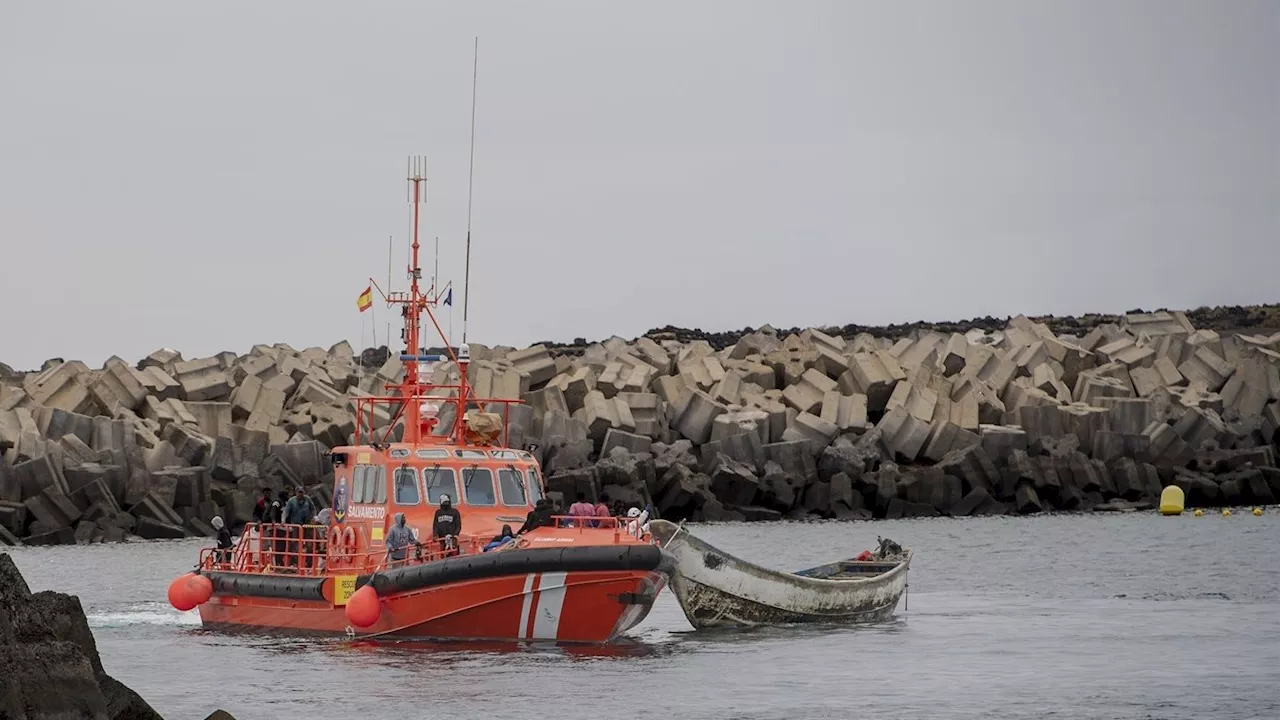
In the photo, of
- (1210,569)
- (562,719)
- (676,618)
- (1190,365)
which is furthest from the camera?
(1190,365)

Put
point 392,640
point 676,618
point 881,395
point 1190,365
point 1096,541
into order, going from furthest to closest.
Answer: point 1190,365
point 881,395
point 1096,541
point 676,618
point 392,640

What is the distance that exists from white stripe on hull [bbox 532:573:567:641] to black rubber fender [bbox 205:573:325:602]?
2.83 metres

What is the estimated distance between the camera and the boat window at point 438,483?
21406 mm

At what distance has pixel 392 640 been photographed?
20.6m

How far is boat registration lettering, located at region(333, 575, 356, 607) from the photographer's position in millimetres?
20922

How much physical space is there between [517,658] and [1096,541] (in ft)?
69.2

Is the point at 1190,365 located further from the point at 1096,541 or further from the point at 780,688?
the point at 780,688

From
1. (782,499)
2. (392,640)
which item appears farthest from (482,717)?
(782,499)

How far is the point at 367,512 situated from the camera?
2153 cm

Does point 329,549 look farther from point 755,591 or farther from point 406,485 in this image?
point 755,591

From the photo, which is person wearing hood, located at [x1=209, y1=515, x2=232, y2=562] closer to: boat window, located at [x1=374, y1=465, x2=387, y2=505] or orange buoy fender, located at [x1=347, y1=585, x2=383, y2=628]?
boat window, located at [x1=374, y1=465, x2=387, y2=505]

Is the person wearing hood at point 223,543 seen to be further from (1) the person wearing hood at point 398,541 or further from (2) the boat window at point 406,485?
(1) the person wearing hood at point 398,541

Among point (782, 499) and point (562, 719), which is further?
point (782, 499)

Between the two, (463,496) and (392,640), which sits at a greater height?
(463,496)
